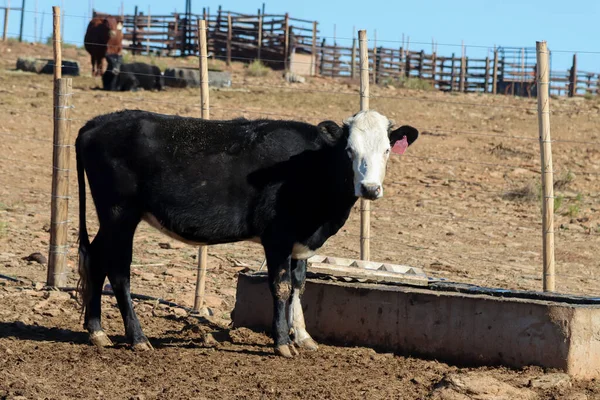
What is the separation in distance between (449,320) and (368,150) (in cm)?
136

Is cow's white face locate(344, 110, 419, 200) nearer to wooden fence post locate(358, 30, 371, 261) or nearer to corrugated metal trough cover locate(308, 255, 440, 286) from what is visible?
corrugated metal trough cover locate(308, 255, 440, 286)

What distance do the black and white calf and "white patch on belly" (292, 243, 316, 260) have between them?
0.03ft

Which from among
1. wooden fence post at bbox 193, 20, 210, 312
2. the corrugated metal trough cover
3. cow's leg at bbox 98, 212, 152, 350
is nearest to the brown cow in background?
wooden fence post at bbox 193, 20, 210, 312

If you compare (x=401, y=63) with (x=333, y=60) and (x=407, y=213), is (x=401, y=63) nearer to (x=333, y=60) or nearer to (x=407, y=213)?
(x=333, y=60)

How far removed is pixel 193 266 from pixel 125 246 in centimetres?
324

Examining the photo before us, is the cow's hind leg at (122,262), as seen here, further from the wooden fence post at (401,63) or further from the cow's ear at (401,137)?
the wooden fence post at (401,63)

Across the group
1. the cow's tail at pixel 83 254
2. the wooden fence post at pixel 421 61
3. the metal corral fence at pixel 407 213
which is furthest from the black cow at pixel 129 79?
the wooden fence post at pixel 421 61

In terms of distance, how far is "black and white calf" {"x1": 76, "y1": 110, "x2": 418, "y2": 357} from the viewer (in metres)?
6.88

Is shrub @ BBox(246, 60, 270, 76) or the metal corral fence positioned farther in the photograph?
shrub @ BBox(246, 60, 270, 76)

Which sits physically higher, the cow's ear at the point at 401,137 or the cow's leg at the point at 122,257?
the cow's ear at the point at 401,137

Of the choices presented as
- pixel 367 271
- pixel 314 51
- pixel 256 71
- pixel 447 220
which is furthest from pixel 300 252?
pixel 314 51

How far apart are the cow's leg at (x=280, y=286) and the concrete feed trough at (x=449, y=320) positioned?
54 centimetres

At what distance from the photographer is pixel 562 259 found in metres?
11.9

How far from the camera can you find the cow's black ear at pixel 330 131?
22.5 feet
